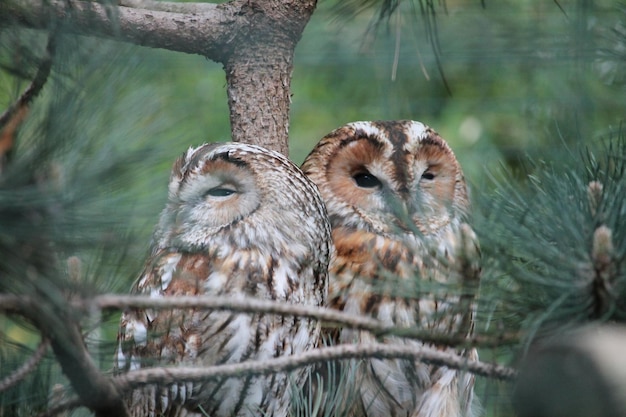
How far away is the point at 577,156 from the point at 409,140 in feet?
3.17

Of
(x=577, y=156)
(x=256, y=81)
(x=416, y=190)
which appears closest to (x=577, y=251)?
(x=577, y=156)

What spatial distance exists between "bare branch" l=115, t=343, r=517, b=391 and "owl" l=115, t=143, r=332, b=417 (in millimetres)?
642

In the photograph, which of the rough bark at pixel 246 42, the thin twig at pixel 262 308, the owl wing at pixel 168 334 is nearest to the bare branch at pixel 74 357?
the thin twig at pixel 262 308

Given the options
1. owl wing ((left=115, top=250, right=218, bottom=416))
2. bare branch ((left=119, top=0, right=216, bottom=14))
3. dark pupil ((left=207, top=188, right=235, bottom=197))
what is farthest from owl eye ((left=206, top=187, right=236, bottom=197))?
bare branch ((left=119, top=0, right=216, bottom=14))

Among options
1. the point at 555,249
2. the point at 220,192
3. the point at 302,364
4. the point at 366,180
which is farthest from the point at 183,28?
the point at 555,249

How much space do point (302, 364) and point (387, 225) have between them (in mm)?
865

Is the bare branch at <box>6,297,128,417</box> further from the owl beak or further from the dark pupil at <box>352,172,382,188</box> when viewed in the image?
the dark pupil at <box>352,172,382,188</box>

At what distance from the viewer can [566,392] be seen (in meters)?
0.86

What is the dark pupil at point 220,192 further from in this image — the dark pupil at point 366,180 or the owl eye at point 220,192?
the dark pupil at point 366,180

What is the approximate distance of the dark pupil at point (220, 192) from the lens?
184 centimetres

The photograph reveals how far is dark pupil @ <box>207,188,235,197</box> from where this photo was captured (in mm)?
1843

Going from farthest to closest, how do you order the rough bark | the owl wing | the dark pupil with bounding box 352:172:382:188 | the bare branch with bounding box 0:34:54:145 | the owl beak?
the dark pupil with bounding box 352:172:382:188, the rough bark, the owl wing, the owl beak, the bare branch with bounding box 0:34:54:145

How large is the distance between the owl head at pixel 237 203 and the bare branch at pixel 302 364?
0.74m

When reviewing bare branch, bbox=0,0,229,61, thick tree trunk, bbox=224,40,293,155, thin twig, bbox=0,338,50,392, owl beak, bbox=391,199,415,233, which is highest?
bare branch, bbox=0,0,229,61
